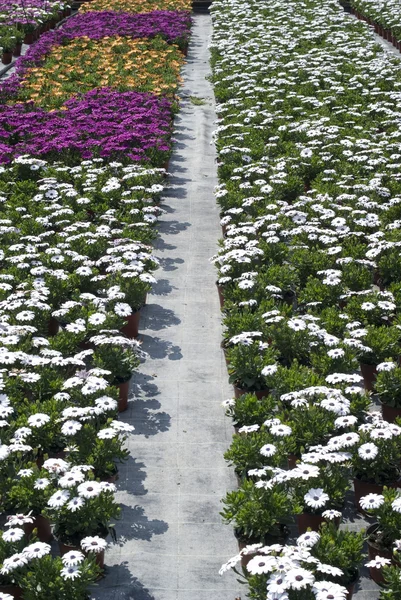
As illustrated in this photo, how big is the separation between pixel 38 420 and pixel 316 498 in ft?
9.26

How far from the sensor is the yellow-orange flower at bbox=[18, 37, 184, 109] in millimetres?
20891

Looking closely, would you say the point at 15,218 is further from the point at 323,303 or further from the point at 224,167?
the point at 323,303

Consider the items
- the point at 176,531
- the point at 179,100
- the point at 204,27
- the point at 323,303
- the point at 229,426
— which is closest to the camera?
the point at 176,531

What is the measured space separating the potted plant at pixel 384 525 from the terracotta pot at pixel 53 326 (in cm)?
539

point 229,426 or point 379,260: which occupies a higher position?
point 379,260

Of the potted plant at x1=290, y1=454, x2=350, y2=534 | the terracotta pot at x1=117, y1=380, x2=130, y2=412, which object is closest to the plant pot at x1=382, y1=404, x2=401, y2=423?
the potted plant at x1=290, y1=454, x2=350, y2=534

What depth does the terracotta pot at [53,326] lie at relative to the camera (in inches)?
437

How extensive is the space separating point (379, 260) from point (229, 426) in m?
3.83

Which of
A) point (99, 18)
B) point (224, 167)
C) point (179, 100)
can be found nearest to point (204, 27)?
point (99, 18)

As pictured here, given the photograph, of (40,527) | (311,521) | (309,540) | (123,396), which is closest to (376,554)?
(311,521)

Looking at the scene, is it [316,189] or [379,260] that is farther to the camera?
[316,189]

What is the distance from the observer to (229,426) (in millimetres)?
9461

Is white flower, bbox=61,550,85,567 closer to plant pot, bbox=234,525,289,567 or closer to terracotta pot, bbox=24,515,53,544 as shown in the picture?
terracotta pot, bbox=24,515,53,544

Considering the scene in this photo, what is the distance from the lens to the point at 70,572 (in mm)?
6352
